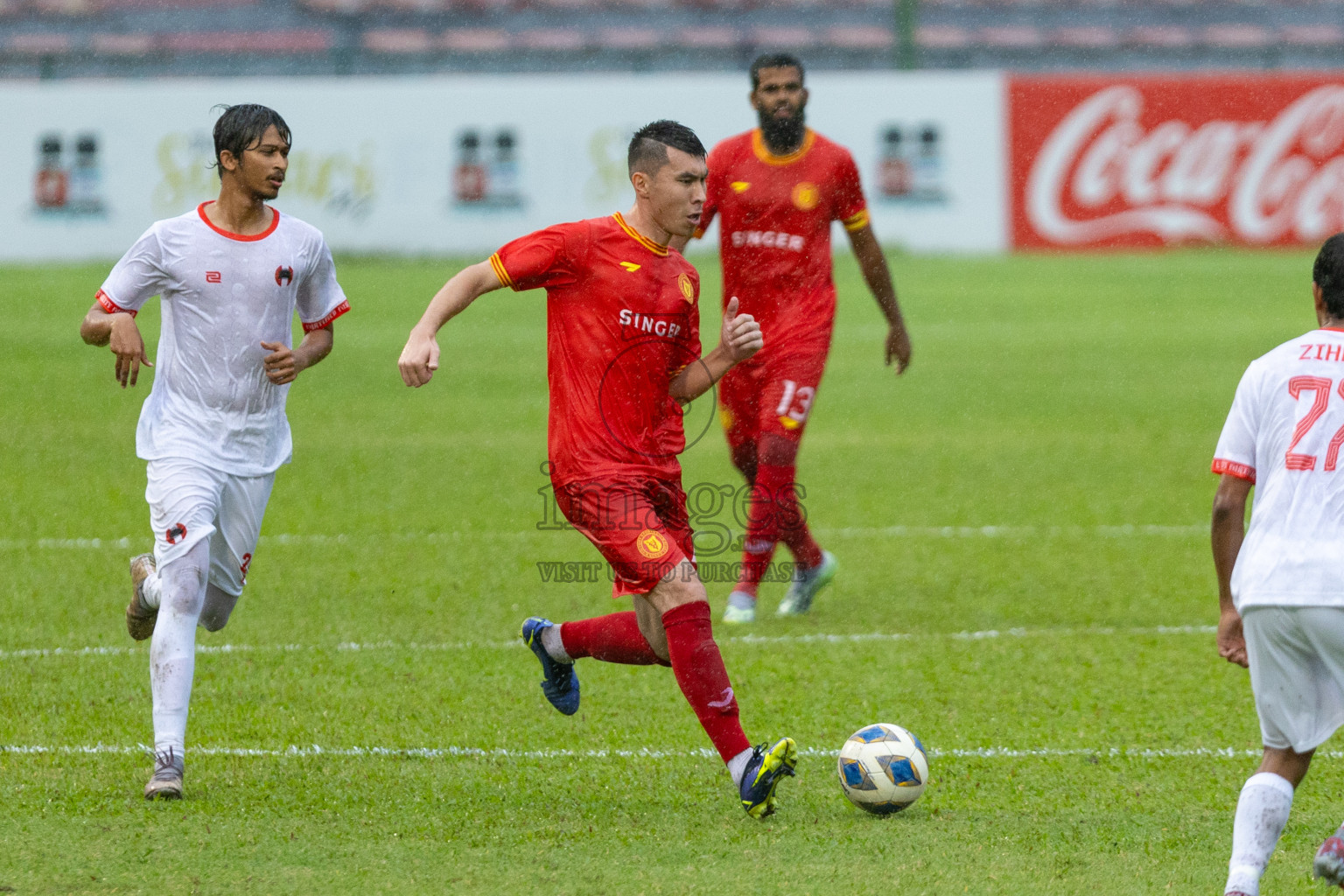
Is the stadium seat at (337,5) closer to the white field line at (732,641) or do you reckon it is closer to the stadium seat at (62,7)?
the stadium seat at (62,7)

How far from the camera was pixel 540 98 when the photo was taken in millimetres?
25328

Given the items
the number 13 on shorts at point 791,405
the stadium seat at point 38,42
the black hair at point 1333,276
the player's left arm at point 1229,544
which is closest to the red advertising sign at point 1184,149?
the number 13 on shorts at point 791,405

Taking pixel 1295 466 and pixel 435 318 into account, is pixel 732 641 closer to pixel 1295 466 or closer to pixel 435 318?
pixel 435 318

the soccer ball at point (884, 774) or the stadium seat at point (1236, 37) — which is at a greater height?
the stadium seat at point (1236, 37)

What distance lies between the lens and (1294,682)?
3994 millimetres

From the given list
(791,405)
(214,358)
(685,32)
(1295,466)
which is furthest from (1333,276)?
(685,32)

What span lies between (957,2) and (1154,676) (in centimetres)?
3360

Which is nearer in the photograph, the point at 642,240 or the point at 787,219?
the point at 642,240

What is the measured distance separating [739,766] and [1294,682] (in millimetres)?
1572

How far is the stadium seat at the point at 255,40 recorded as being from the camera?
33.6 metres

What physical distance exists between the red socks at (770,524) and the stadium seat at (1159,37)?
97.8 feet

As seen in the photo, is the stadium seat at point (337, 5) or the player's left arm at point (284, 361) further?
the stadium seat at point (337, 5)

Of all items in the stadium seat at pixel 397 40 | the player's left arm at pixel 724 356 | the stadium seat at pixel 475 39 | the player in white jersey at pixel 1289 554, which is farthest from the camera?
the stadium seat at pixel 475 39

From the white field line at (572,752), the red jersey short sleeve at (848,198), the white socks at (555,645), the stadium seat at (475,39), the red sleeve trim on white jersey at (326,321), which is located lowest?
the white field line at (572,752)
